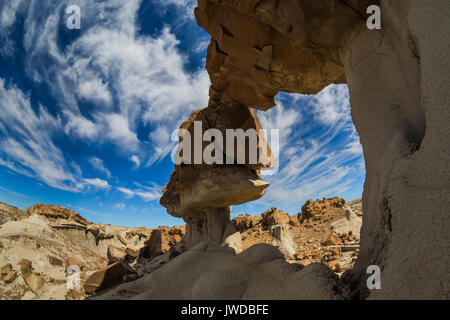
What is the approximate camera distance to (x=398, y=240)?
1.11 meters

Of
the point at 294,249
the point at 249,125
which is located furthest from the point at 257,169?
the point at 294,249

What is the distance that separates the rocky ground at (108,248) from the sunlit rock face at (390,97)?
305 cm

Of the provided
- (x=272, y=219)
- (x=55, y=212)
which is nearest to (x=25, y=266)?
(x=55, y=212)

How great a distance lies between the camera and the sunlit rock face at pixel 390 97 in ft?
3.32

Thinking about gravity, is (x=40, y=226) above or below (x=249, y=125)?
below

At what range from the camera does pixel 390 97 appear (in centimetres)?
183

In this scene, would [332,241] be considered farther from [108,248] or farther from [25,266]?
[25,266]

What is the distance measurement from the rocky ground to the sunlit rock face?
3053 millimetres

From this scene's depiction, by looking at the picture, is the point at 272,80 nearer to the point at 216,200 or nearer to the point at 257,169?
the point at 257,169

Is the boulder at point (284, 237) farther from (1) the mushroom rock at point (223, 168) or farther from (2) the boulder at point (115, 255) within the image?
(2) the boulder at point (115, 255)

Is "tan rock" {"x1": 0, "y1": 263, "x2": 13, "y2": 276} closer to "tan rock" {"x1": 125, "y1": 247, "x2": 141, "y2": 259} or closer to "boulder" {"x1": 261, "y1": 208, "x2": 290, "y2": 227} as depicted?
"tan rock" {"x1": 125, "y1": 247, "x2": 141, "y2": 259}

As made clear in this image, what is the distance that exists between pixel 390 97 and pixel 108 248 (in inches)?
402
